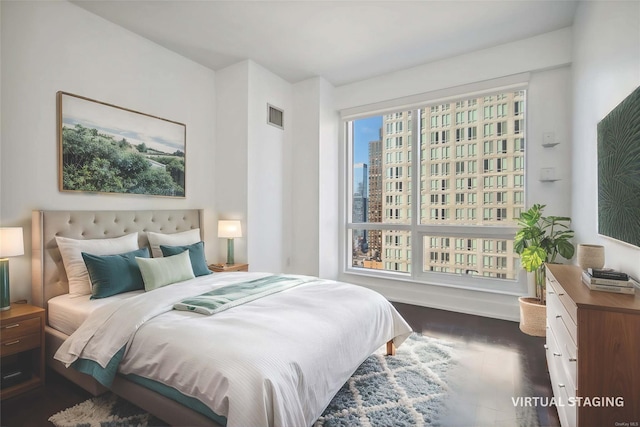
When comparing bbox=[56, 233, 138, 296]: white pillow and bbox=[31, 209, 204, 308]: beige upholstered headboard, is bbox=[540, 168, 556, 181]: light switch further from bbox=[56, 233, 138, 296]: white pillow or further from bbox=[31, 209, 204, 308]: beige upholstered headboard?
bbox=[56, 233, 138, 296]: white pillow

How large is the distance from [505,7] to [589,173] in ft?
5.52

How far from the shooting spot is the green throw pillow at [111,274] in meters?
2.36

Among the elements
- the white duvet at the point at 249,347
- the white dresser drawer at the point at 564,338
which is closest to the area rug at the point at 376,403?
the white duvet at the point at 249,347

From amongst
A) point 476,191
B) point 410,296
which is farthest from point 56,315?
point 476,191

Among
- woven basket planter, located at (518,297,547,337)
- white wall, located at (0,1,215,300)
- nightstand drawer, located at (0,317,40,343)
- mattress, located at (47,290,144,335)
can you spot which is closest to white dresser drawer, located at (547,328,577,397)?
woven basket planter, located at (518,297,547,337)

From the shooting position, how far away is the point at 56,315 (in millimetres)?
2299

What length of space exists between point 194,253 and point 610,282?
3105 millimetres

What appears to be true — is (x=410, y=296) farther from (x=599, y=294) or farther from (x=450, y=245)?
(x=599, y=294)

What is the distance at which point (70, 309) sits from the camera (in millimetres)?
2197

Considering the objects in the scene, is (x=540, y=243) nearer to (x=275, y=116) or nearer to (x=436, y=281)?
(x=436, y=281)

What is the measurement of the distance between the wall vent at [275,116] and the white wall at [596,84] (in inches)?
130

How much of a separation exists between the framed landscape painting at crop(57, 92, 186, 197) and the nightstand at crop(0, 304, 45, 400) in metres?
1.06

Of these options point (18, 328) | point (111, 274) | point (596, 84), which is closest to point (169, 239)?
point (111, 274)

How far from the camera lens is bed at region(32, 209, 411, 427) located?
1334 millimetres
